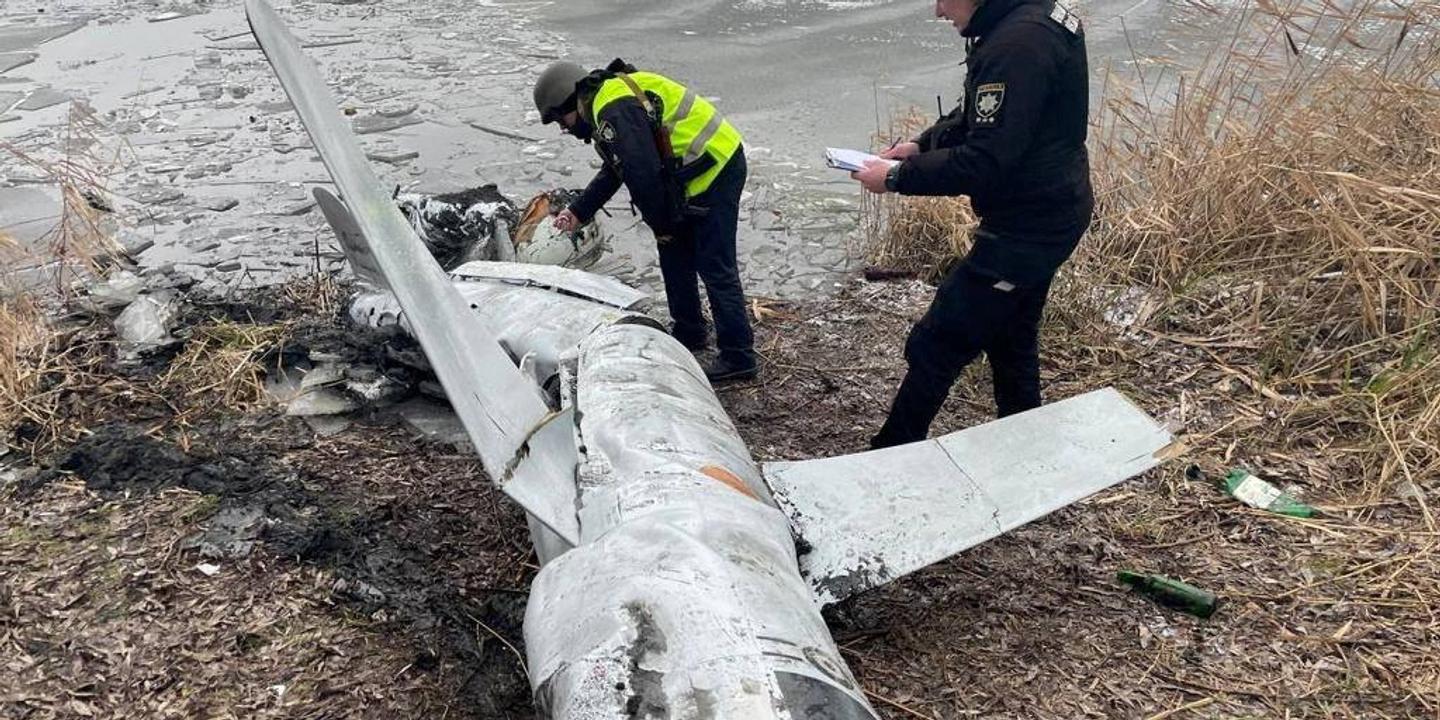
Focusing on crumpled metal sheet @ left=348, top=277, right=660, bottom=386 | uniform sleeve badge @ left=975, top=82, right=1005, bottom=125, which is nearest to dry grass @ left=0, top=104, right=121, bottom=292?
crumpled metal sheet @ left=348, top=277, right=660, bottom=386

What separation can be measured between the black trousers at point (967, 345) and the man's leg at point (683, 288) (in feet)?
3.45

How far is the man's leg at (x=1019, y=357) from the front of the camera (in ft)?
9.20

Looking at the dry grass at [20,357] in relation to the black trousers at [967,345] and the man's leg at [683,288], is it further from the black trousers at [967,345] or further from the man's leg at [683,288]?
the black trousers at [967,345]

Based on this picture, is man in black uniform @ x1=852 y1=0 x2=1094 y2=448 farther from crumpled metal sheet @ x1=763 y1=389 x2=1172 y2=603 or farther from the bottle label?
the bottle label

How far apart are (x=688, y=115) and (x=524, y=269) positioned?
30.5 inches

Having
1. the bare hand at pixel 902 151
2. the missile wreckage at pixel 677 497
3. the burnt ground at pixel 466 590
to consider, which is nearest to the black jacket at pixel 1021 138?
the bare hand at pixel 902 151

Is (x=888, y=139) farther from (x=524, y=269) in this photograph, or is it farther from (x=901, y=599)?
(x=901, y=599)

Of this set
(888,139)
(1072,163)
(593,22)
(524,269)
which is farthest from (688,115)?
(593,22)

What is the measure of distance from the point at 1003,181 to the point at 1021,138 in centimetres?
13

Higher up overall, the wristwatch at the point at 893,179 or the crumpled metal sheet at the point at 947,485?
the wristwatch at the point at 893,179

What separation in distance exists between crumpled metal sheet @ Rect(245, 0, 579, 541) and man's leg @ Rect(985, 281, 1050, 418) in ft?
4.81

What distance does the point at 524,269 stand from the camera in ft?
11.0

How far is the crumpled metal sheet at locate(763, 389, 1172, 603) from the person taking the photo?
2049 mm

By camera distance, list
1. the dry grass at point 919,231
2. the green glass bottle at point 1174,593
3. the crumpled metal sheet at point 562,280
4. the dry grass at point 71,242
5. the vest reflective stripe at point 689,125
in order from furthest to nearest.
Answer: the dry grass at point 919,231 → the dry grass at point 71,242 → the vest reflective stripe at point 689,125 → the crumpled metal sheet at point 562,280 → the green glass bottle at point 1174,593
